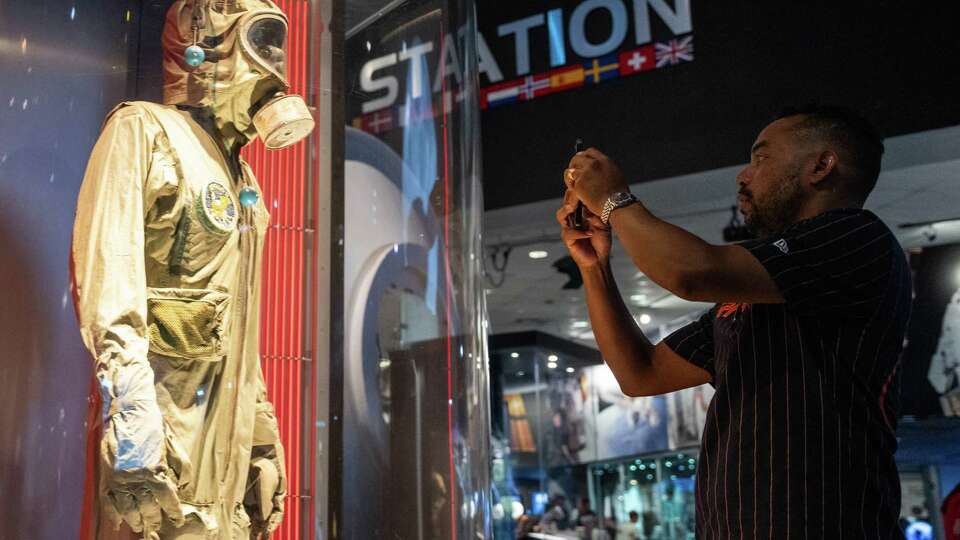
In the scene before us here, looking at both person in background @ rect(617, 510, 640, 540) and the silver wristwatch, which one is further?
person in background @ rect(617, 510, 640, 540)

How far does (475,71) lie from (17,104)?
1.07 m

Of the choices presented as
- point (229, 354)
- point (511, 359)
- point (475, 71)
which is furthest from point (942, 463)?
point (229, 354)

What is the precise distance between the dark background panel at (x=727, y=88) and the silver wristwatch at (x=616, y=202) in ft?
12.6

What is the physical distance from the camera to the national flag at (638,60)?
5.46 metres

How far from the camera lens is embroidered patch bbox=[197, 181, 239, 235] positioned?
181cm

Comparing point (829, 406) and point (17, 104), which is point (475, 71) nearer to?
point (17, 104)

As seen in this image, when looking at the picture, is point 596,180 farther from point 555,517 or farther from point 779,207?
point 555,517

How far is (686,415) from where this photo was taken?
10836mm

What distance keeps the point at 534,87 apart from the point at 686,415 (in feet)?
19.6

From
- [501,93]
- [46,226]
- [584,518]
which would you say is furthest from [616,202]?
[584,518]

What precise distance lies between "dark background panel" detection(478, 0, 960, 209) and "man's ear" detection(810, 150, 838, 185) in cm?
368

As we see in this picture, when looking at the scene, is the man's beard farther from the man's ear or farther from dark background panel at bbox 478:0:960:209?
dark background panel at bbox 478:0:960:209

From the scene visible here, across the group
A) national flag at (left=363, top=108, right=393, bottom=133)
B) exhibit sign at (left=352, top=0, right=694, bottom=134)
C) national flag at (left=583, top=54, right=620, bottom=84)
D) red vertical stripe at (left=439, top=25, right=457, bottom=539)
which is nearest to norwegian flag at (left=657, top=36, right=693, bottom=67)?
exhibit sign at (left=352, top=0, right=694, bottom=134)

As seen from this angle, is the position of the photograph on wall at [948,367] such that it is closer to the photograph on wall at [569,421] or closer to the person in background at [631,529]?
the person in background at [631,529]
